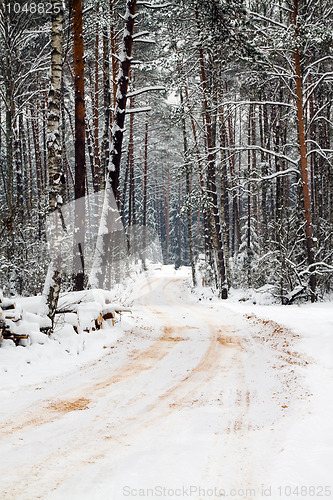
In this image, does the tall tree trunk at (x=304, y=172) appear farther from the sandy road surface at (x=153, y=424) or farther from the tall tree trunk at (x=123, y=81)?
the sandy road surface at (x=153, y=424)

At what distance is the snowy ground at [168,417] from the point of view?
3.15 m

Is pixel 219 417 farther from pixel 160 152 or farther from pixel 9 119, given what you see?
pixel 160 152

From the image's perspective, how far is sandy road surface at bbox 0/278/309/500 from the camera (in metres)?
3.16

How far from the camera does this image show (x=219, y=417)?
457 cm

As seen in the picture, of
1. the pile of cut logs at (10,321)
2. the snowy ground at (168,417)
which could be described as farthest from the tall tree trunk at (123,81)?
the pile of cut logs at (10,321)

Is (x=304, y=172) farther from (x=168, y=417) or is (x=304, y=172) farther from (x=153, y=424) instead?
(x=153, y=424)

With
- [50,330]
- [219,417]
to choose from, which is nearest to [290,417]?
[219,417]

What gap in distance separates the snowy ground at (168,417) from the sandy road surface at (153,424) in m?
0.01

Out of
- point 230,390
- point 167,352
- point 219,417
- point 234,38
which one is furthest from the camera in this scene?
point 234,38

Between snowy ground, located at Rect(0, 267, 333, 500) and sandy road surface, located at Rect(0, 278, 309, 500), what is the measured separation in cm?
1

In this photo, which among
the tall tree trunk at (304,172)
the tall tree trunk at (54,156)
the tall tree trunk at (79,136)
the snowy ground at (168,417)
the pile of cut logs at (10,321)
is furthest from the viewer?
the tall tree trunk at (304,172)

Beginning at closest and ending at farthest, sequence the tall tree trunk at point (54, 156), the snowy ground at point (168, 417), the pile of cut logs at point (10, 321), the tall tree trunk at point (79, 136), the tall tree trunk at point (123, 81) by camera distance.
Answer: the snowy ground at point (168, 417), the pile of cut logs at point (10, 321), the tall tree trunk at point (54, 156), the tall tree trunk at point (79, 136), the tall tree trunk at point (123, 81)

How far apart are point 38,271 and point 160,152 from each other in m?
28.7

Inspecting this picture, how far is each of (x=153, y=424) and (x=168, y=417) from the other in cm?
26
